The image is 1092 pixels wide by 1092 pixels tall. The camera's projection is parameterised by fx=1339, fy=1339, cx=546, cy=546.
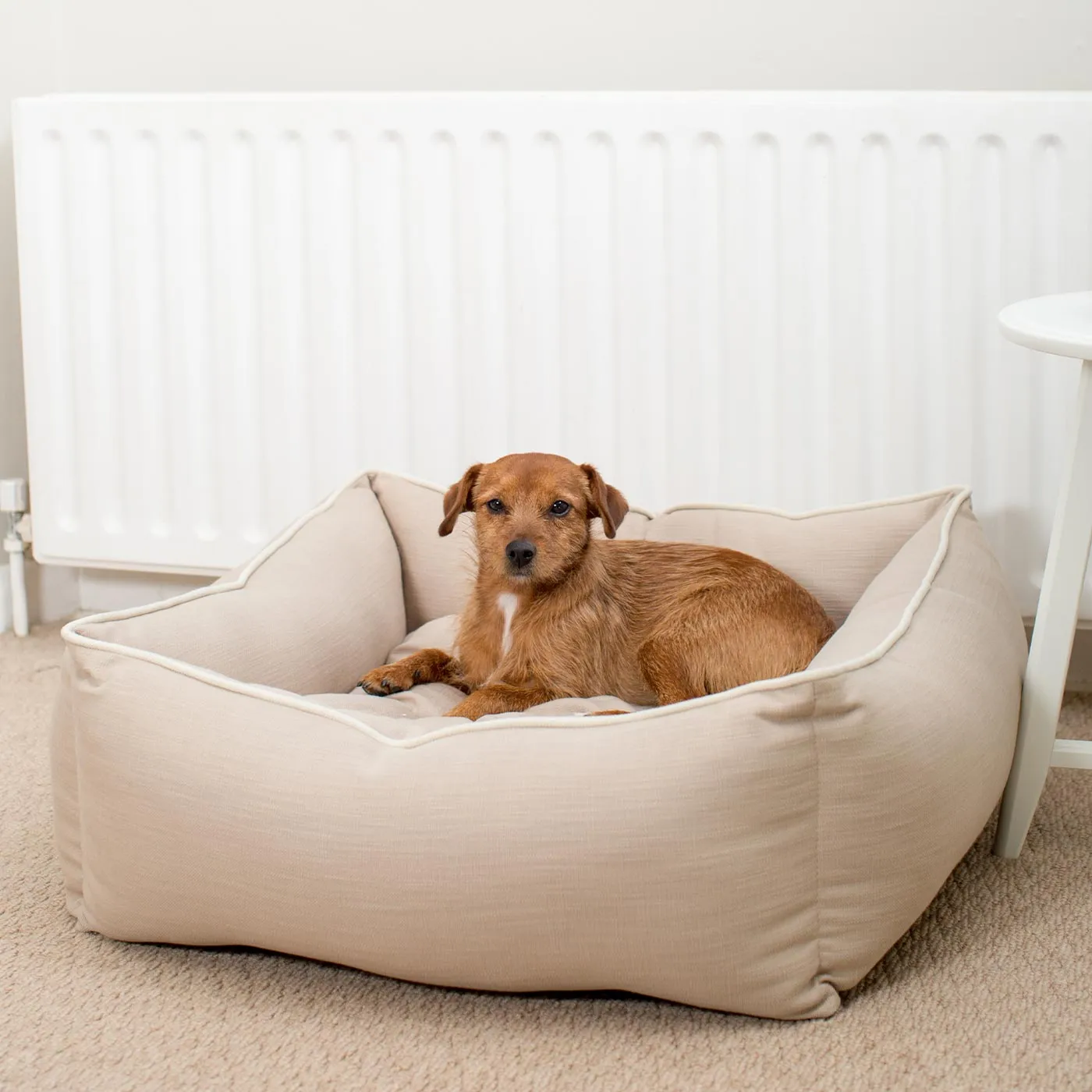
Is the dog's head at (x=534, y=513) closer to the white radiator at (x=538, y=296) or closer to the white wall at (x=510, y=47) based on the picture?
the white radiator at (x=538, y=296)

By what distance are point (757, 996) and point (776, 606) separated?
2.41 feet

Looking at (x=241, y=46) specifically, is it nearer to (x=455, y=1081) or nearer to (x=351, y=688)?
(x=351, y=688)

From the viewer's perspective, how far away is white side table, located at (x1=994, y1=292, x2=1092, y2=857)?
181 centimetres

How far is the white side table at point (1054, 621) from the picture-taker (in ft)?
5.93

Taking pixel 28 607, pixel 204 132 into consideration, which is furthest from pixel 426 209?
pixel 28 607

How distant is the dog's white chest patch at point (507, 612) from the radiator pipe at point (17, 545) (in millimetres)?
1494

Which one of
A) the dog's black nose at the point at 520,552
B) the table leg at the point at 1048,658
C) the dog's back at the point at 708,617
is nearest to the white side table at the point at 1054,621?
the table leg at the point at 1048,658

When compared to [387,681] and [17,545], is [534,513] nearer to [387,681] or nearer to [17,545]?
[387,681]

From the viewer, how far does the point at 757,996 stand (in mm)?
1441

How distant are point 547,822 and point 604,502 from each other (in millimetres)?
769

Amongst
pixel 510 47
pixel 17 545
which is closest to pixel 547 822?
pixel 510 47

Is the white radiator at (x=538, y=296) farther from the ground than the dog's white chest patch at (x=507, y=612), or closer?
farther from the ground

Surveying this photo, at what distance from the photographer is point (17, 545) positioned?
3094mm

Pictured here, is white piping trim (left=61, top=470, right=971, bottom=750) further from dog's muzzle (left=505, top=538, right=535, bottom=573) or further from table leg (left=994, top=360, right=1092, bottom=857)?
dog's muzzle (left=505, top=538, right=535, bottom=573)
